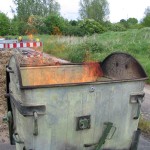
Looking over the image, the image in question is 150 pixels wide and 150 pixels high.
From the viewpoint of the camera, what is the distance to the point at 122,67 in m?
4.49

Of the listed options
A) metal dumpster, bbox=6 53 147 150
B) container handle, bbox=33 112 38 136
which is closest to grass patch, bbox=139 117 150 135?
metal dumpster, bbox=6 53 147 150

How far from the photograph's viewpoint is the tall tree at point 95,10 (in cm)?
7750

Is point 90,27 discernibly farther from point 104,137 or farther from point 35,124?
point 35,124

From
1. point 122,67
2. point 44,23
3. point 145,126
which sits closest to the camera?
point 122,67

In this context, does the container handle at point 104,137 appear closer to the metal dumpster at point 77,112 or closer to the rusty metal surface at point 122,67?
the metal dumpster at point 77,112

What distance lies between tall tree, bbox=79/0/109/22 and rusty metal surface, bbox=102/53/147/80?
A: 7104cm

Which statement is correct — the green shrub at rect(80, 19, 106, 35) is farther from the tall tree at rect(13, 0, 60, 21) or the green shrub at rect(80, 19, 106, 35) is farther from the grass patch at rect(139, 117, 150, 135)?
the grass patch at rect(139, 117, 150, 135)

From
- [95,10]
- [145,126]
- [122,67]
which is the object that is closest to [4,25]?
[145,126]

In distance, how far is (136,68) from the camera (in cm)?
417

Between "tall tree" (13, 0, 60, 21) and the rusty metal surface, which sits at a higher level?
"tall tree" (13, 0, 60, 21)

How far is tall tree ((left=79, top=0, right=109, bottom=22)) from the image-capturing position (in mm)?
77500

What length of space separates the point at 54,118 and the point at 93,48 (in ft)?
45.9

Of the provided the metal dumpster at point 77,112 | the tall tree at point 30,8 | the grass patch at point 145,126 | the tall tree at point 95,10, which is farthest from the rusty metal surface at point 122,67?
the tall tree at point 95,10

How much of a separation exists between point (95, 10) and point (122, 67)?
75.9 meters
